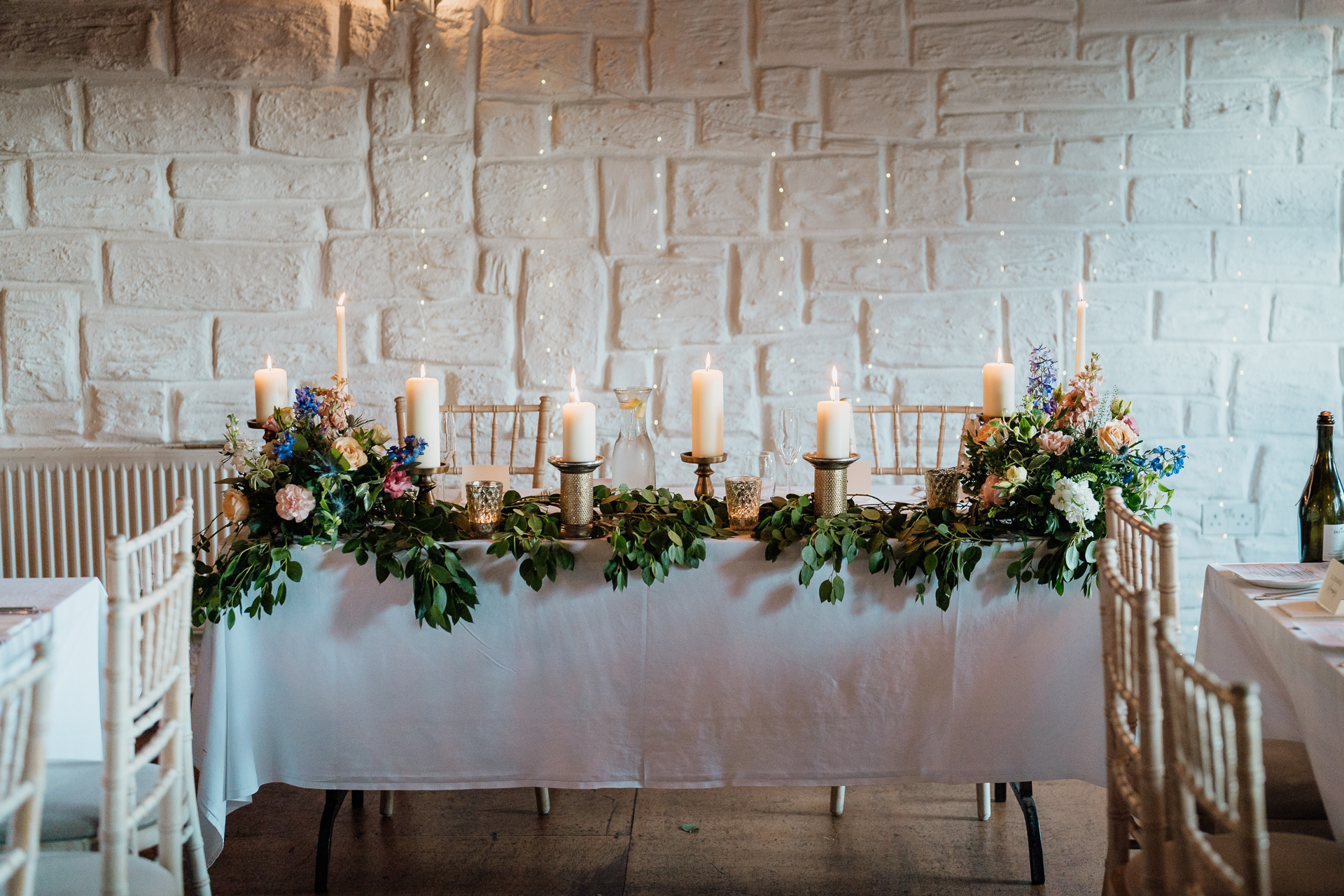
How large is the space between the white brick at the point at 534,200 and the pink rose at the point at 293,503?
1563 mm

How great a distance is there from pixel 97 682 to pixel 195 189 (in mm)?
1771

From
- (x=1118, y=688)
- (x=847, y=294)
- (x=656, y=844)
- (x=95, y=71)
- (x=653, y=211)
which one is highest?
(x=95, y=71)

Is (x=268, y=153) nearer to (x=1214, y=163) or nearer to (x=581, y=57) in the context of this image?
(x=581, y=57)

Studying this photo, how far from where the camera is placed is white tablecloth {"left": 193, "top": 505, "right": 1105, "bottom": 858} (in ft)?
6.46

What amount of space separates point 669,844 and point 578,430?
95 cm

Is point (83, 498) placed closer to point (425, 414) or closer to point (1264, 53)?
point (425, 414)

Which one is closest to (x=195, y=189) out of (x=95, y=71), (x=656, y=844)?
(x=95, y=71)

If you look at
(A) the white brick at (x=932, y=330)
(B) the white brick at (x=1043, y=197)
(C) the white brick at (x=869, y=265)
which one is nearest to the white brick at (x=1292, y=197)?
(B) the white brick at (x=1043, y=197)

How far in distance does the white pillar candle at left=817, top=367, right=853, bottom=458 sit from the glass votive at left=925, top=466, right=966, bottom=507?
20cm

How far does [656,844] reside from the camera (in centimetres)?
229

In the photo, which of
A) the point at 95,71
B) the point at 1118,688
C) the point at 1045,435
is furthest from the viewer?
the point at 95,71

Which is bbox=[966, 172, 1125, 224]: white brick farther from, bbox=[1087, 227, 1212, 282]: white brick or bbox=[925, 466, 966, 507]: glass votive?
bbox=[925, 466, 966, 507]: glass votive

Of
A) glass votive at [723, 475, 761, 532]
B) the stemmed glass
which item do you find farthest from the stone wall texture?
glass votive at [723, 475, 761, 532]

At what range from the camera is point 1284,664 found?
1.67 m
